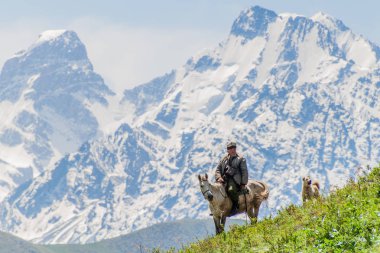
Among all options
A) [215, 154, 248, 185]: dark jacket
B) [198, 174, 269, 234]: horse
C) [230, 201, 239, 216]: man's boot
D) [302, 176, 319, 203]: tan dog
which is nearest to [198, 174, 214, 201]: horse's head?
[198, 174, 269, 234]: horse

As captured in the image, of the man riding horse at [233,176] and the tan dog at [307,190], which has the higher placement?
the man riding horse at [233,176]

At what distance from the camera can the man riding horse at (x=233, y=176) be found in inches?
1048

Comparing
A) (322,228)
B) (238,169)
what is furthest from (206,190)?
(322,228)

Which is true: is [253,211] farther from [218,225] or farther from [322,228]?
[322,228]

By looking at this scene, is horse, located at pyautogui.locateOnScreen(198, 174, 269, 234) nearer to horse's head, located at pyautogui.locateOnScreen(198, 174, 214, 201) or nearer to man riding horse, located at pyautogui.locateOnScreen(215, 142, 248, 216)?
horse's head, located at pyautogui.locateOnScreen(198, 174, 214, 201)

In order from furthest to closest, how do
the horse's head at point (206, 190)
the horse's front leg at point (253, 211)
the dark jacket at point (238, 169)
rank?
the horse's front leg at point (253, 211)
the dark jacket at point (238, 169)
the horse's head at point (206, 190)

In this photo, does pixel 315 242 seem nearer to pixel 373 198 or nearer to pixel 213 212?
pixel 373 198

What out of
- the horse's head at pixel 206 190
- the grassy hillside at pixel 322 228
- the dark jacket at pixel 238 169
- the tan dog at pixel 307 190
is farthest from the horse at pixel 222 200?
the tan dog at pixel 307 190

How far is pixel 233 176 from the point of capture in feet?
87.6

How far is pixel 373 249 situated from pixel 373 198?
13.4ft

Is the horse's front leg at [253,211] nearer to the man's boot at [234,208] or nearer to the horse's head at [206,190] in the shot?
the man's boot at [234,208]

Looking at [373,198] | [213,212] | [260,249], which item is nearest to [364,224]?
[373,198]

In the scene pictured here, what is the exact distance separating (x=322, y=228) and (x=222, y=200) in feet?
27.5

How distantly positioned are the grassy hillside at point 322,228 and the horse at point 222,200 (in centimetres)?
229
